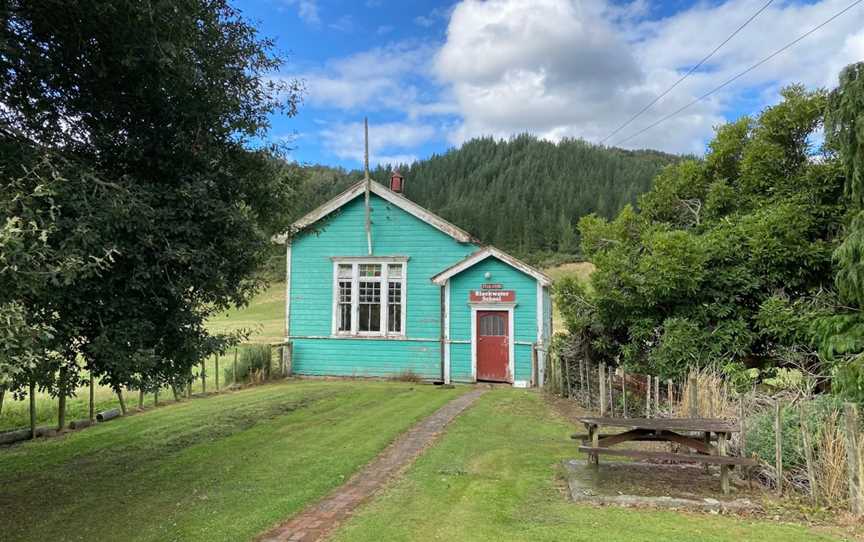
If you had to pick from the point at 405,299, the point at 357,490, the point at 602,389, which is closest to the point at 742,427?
the point at 602,389

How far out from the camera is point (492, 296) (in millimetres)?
17344

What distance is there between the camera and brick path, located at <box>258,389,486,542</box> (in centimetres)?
531

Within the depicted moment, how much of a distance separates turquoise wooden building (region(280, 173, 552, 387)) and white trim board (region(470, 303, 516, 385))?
0.03 meters

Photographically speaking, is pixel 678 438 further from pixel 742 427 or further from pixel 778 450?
pixel 778 450

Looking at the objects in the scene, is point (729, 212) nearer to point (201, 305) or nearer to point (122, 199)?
point (201, 305)

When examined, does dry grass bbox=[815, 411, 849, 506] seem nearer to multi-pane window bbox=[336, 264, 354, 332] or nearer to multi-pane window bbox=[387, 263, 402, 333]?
multi-pane window bbox=[387, 263, 402, 333]

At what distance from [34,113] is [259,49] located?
9.03 ft

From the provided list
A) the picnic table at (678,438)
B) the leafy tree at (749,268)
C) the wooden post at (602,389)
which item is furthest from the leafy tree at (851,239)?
the wooden post at (602,389)

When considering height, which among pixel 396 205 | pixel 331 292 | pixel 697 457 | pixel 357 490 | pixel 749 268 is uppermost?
pixel 396 205

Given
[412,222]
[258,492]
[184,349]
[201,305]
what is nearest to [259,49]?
[201,305]

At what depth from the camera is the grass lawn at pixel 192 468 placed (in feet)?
18.8

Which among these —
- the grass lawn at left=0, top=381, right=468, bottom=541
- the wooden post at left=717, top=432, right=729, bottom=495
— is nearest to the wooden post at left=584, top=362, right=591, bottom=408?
the grass lawn at left=0, top=381, right=468, bottom=541

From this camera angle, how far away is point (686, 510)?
584 cm

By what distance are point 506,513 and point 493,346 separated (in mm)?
11778
